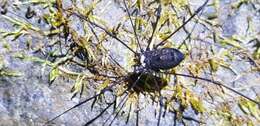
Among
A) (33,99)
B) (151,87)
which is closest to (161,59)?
(151,87)

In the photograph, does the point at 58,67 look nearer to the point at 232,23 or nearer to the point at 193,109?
the point at 193,109

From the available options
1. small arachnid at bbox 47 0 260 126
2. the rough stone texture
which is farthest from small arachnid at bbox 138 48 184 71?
the rough stone texture

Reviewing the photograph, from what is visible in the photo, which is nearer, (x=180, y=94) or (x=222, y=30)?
(x=180, y=94)

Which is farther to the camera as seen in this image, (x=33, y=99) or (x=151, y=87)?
(x=151, y=87)

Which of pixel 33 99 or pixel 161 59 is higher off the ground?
pixel 161 59

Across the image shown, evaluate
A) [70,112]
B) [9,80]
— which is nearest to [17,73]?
[9,80]

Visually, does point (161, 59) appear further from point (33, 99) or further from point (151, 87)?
point (33, 99)

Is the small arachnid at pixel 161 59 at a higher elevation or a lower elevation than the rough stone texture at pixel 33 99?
higher

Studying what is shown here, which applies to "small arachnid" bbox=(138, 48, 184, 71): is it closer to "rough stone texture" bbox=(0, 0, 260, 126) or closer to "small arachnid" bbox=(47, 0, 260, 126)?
"small arachnid" bbox=(47, 0, 260, 126)

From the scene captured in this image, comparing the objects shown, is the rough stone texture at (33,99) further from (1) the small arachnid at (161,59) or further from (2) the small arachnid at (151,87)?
(1) the small arachnid at (161,59)

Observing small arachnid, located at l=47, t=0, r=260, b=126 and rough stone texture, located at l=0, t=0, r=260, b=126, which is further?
small arachnid, located at l=47, t=0, r=260, b=126

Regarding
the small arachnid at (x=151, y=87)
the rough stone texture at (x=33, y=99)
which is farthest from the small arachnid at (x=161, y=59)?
the rough stone texture at (x=33, y=99)
